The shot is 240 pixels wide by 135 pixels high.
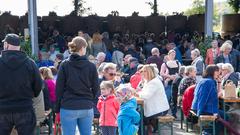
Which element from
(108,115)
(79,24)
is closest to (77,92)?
(108,115)

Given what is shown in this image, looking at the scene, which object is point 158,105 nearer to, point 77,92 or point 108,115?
point 108,115

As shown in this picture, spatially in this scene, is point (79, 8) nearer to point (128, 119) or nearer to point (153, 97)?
point (153, 97)

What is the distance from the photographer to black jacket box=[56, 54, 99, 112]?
5914 mm

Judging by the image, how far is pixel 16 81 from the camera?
540 cm

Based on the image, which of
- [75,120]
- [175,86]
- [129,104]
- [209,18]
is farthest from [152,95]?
[209,18]

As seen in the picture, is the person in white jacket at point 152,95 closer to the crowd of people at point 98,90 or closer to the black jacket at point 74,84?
the crowd of people at point 98,90

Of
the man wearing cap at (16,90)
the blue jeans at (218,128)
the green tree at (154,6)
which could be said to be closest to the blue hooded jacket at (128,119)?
the man wearing cap at (16,90)

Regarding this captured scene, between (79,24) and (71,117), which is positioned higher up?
(79,24)

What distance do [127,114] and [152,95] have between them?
145 cm

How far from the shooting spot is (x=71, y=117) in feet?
19.5

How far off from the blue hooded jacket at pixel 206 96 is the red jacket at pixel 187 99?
525 mm

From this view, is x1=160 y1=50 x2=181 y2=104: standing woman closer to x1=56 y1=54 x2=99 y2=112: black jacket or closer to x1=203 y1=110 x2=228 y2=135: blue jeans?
x1=203 y1=110 x2=228 y2=135: blue jeans

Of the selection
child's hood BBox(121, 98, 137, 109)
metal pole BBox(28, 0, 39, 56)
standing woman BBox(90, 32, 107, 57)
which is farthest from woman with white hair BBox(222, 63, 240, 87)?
metal pole BBox(28, 0, 39, 56)

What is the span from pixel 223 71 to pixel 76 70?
3.62m
